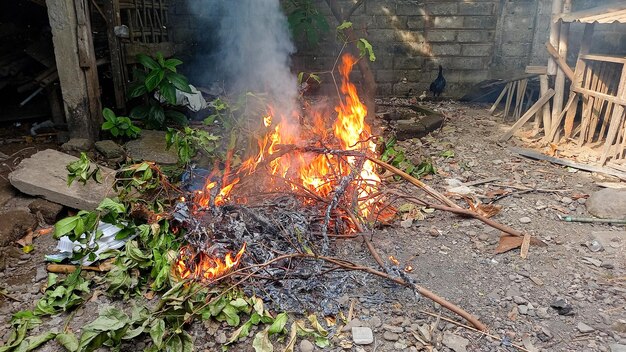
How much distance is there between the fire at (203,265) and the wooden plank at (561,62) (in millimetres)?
6207

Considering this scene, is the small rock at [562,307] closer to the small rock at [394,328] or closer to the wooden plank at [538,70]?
the small rock at [394,328]

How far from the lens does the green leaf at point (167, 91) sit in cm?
622

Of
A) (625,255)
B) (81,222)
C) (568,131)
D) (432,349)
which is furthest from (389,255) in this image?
(568,131)

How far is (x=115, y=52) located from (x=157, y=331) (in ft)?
17.9

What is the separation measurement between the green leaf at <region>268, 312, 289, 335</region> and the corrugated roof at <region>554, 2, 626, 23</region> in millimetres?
5700

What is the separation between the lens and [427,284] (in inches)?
139

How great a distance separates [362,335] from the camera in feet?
9.67

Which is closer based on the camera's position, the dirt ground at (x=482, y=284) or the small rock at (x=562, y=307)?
the dirt ground at (x=482, y=284)

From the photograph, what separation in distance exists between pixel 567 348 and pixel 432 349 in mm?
948

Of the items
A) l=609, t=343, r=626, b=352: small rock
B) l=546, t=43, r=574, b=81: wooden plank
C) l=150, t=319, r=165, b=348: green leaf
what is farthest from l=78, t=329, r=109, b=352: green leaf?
l=546, t=43, r=574, b=81: wooden plank

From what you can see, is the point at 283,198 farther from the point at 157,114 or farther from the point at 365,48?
the point at 157,114

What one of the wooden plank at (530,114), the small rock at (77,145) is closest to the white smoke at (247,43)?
the small rock at (77,145)

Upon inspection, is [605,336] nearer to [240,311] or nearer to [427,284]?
[427,284]

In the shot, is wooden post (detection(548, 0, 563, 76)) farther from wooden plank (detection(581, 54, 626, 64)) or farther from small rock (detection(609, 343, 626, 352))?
small rock (detection(609, 343, 626, 352))
